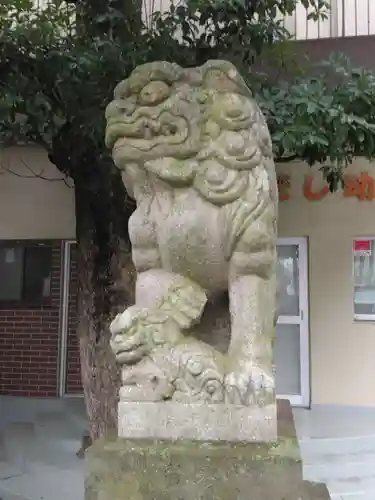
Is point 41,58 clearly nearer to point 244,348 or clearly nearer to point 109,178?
point 109,178

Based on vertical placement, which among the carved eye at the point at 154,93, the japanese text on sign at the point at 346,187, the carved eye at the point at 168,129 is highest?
the japanese text on sign at the point at 346,187

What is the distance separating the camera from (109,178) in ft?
12.2

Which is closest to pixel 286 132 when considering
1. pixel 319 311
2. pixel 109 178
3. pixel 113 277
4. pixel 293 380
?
pixel 109 178

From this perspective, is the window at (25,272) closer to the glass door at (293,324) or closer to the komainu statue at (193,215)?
the glass door at (293,324)

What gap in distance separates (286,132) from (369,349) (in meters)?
3.51

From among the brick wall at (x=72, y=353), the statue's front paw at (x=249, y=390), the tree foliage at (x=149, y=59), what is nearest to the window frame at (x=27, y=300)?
the brick wall at (x=72, y=353)

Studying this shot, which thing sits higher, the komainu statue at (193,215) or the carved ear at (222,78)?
the carved ear at (222,78)

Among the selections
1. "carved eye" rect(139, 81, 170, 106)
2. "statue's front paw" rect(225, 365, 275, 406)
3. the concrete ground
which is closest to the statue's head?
"carved eye" rect(139, 81, 170, 106)

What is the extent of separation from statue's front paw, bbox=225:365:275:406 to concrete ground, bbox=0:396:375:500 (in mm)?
2511

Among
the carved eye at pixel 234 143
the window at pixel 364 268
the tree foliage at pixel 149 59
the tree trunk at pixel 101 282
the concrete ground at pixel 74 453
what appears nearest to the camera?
the carved eye at pixel 234 143

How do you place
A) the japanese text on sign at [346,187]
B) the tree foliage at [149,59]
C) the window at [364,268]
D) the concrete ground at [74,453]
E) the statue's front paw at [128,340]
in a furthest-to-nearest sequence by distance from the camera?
the window at [364,268]
the japanese text on sign at [346,187]
the concrete ground at [74,453]
the tree foliage at [149,59]
the statue's front paw at [128,340]

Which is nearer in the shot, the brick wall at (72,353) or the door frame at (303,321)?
the door frame at (303,321)

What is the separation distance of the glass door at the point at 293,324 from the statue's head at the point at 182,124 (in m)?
4.36

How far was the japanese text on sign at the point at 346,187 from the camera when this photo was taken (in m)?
6.07
